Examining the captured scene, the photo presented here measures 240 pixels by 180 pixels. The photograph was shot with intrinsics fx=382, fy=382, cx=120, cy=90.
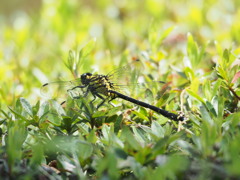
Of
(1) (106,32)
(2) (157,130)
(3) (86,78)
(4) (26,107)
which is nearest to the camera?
(2) (157,130)

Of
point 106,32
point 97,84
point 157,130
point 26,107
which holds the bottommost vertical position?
point 157,130

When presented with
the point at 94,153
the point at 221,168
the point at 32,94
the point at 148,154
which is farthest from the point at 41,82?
the point at 221,168

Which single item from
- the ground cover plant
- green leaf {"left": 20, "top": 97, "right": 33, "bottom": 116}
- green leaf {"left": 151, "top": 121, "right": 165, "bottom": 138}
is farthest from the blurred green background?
green leaf {"left": 151, "top": 121, "right": 165, "bottom": 138}

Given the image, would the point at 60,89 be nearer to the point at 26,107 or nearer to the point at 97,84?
the point at 97,84

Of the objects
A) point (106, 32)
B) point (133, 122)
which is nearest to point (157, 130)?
point (133, 122)

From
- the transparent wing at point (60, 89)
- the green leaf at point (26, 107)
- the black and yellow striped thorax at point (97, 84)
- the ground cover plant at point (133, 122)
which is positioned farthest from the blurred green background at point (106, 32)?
the green leaf at point (26, 107)

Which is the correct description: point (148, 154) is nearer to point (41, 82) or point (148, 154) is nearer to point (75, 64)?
point (75, 64)
